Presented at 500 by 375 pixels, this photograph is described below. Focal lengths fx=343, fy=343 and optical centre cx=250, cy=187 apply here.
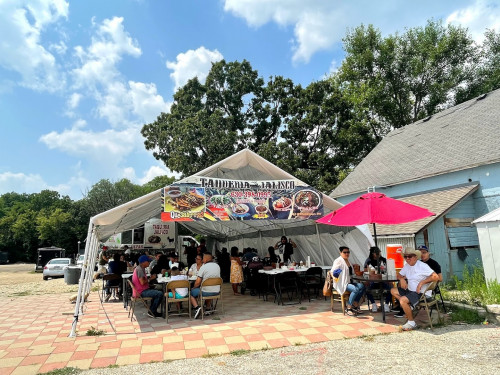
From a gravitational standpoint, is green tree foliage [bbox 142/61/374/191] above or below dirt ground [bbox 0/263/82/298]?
above

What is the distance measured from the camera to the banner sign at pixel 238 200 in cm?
754

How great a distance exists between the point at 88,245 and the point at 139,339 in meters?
2.32

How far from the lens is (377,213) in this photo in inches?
252

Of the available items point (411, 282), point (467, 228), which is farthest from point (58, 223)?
point (411, 282)

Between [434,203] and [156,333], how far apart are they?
9630mm

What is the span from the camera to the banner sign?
7539 mm

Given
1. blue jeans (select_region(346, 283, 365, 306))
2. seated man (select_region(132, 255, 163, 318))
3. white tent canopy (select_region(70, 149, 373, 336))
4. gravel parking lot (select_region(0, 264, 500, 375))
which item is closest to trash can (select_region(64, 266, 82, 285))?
white tent canopy (select_region(70, 149, 373, 336))

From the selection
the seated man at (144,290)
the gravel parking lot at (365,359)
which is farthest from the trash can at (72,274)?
the gravel parking lot at (365,359)

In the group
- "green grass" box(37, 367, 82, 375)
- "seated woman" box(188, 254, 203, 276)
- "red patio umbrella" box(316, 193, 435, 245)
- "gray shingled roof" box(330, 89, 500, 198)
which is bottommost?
"green grass" box(37, 367, 82, 375)

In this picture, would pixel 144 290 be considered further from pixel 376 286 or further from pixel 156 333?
pixel 376 286

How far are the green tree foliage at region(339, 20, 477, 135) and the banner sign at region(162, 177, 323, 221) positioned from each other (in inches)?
737

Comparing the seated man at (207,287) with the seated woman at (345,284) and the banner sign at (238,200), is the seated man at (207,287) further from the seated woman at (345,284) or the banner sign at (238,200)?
the seated woman at (345,284)

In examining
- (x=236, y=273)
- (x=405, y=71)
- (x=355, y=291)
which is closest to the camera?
(x=355, y=291)

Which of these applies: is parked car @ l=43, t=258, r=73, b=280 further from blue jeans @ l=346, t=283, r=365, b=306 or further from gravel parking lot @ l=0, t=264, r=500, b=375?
gravel parking lot @ l=0, t=264, r=500, b=375
